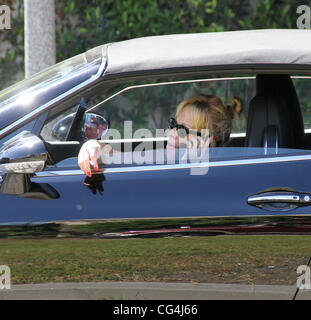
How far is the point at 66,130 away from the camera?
4113mm

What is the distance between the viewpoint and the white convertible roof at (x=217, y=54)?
9.50 ft

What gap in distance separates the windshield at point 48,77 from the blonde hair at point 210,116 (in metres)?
0.51

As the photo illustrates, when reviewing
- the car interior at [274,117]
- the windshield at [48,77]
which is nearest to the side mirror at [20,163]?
the car interior at [274,117]

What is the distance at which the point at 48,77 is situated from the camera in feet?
10.8

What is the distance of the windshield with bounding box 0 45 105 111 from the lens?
3.15m

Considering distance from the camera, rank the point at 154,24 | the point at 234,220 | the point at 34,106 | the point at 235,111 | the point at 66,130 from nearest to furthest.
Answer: the point at 234,220 < the point at 34,106 < the point at 235,111 < the point at 66,130 < the point at 154,24

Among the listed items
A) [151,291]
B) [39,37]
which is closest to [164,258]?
[151,291]

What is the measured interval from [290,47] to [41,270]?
4.63 ft

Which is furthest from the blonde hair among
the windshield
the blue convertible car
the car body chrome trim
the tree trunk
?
the tree trunk

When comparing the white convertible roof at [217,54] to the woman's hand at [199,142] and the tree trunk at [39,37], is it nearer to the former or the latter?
the woman's hand at [199,142]

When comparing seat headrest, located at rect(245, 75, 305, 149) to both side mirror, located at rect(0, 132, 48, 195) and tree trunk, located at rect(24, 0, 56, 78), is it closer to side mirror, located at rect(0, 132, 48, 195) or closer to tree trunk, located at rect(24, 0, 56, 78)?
side mirror, located at rect(0, 132, 48, 195)

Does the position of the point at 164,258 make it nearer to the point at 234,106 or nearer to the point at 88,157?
the point at 88,157

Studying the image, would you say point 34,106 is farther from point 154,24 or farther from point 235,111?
point 154,24
